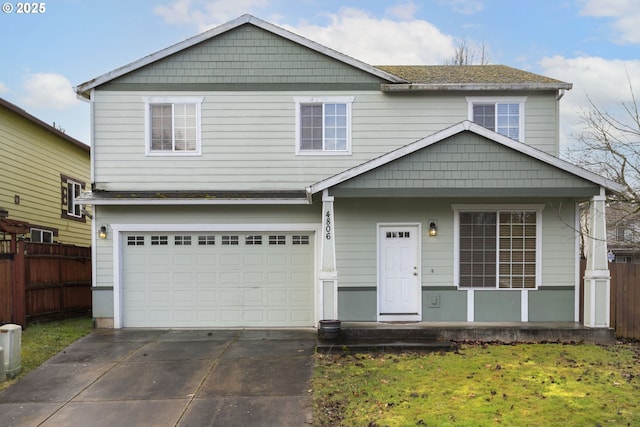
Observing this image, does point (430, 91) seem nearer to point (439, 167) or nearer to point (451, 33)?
point (439, 167)

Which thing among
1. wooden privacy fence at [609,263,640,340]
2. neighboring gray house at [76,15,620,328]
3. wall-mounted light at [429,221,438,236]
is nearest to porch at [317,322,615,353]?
wooden privacy fence at [609,263,640,340]

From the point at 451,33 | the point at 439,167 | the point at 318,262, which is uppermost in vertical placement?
the point at 451,33

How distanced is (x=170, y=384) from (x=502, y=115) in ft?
29.5

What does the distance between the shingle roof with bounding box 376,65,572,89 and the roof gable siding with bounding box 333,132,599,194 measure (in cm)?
234

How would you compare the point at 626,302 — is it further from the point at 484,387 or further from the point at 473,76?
the point at 473,76

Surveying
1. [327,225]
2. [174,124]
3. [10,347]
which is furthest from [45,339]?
[327,225]

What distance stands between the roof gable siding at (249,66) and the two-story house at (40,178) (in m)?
4.01

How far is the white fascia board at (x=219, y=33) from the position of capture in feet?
36.6

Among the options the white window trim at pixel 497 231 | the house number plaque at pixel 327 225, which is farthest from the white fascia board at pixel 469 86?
the house number plaque at pixel 327 225

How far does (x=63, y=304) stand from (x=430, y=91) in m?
10.4

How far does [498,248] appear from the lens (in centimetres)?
1058

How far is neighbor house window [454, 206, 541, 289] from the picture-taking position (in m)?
10.6

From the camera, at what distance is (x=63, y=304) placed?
12.4 m

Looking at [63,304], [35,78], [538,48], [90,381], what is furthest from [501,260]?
[35,78]
